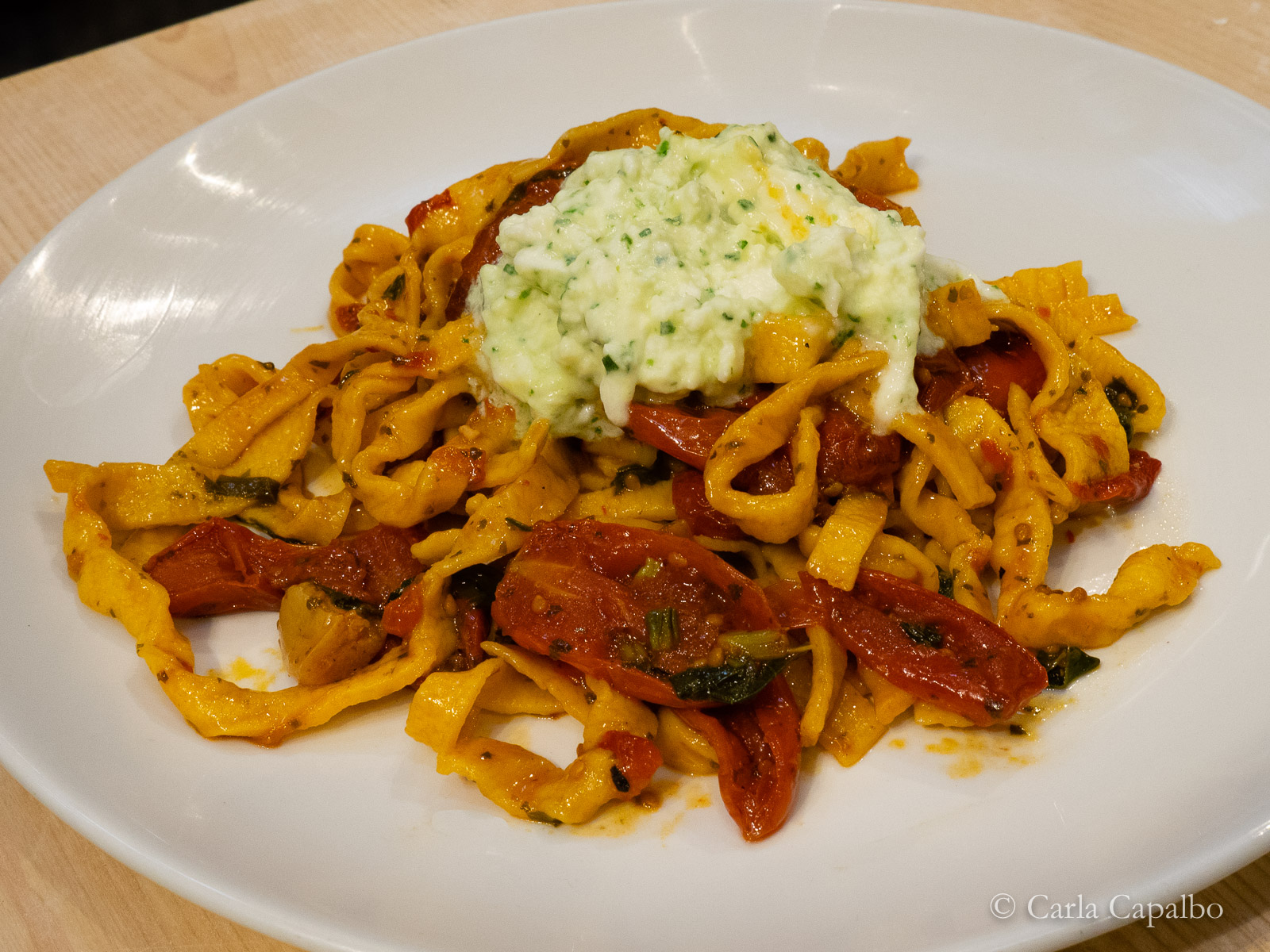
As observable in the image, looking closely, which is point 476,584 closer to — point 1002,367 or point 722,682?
point 722,682

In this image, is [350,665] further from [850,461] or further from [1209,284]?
[1209,284]

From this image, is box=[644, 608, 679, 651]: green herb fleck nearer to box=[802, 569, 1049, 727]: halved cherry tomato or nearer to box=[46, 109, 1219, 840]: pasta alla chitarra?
box=[46, 109, 1219, 840]: pasta alla chitarra

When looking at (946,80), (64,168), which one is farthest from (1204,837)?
(64,168)

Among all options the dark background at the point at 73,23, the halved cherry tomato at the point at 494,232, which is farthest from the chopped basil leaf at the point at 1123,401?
the dark background at the point at 73,23

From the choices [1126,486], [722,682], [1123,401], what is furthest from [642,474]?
[1123,401]

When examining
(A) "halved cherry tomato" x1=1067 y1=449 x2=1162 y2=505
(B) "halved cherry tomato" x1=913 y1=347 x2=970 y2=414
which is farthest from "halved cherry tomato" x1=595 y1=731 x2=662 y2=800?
(A) "halved cherry tomato" x1=1067 y1=449 x2=1162 y2=505

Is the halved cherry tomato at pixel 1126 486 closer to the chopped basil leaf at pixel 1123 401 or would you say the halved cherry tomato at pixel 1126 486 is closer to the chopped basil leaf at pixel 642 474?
the chopped basil leaf at pixel 1123 401
